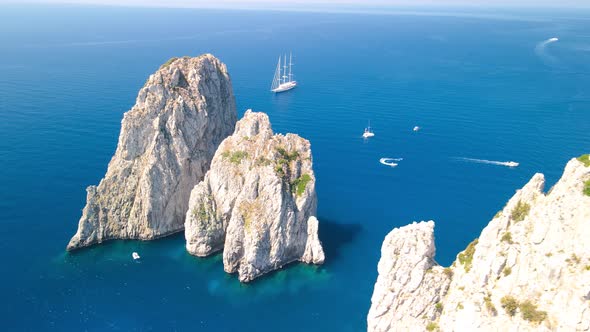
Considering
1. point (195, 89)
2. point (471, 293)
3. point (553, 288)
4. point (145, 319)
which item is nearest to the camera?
point (553, 288)

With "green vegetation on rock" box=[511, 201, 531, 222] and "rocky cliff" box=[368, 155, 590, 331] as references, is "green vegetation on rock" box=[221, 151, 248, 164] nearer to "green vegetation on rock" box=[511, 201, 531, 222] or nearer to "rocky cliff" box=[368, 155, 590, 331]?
"rocky cliff" box=[368, 155, 590, 331]

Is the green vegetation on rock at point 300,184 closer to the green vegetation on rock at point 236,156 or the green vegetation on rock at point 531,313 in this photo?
the green vegetation on rock at point 236,156

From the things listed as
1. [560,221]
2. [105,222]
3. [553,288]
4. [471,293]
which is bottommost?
[105,222]

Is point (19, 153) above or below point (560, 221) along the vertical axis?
below

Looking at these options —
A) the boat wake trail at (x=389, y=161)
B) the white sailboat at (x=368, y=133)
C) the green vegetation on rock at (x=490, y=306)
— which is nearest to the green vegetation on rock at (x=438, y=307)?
the green vegetation on rock at (x=490, y=306)

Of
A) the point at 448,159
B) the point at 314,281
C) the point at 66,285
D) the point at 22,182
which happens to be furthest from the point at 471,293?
the point at 22,182

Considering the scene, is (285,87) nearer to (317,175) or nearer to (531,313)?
(317,175)

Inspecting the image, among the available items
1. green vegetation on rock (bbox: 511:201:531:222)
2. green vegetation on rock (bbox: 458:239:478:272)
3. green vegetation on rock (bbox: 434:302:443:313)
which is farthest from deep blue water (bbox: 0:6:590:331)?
green vegetation on rock (bbox: 511:201:531:222)

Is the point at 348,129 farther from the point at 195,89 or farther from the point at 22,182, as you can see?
the point at 22,182
